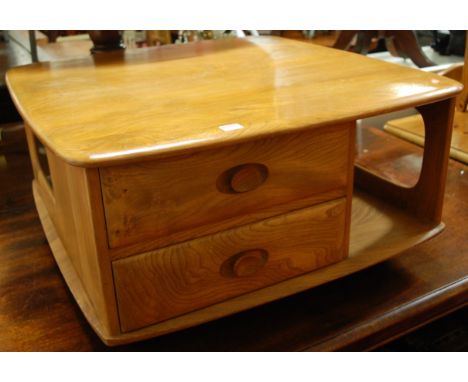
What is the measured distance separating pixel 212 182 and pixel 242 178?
0.12 ft

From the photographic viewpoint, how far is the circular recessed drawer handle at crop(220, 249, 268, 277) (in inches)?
24.3

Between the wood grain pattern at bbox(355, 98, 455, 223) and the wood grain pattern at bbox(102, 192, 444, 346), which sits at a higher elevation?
the wood grain pattern at bbox(355, 98, 455, 223)

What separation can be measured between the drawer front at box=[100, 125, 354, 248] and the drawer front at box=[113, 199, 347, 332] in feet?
0.05

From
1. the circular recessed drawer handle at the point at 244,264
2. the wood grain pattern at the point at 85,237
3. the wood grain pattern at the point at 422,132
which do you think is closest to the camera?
the wood grain pattern at the point at 85,237

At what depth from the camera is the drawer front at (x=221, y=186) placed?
1.72ft

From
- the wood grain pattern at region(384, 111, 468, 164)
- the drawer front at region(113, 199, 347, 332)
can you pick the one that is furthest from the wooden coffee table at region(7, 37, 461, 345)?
the wood grain pattern at region(384, 111, 468, 164)

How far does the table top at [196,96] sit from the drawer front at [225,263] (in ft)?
0.40

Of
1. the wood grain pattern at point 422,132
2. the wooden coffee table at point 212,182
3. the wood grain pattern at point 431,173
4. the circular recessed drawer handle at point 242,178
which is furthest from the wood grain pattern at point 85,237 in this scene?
the wood grain pattern at point 422,132

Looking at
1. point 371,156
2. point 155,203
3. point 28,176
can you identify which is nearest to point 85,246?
point 155,203

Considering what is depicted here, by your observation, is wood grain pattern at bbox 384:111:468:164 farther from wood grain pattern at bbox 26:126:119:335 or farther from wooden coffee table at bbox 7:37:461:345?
wood grain pattern at bbox 26:126:119:335

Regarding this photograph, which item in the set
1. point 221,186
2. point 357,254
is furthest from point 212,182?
point 357,254

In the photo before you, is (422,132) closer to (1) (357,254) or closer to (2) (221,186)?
(1) (357,254)

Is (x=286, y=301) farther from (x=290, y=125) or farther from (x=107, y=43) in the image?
(x=107, y=43)

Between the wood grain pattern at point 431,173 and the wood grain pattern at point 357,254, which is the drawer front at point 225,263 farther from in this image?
the wood grain pattern at point 431,173
